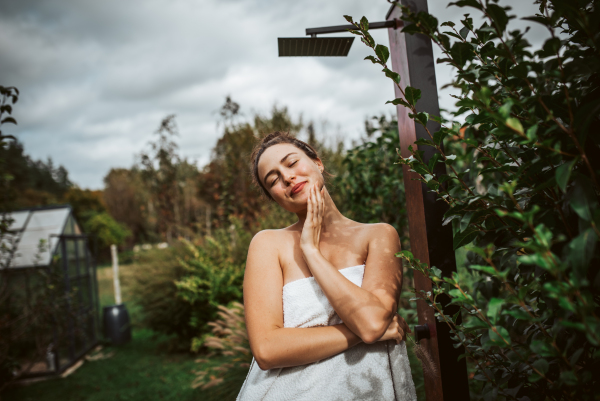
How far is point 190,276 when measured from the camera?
20.4 ft

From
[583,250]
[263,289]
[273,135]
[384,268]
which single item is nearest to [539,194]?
[583,250]

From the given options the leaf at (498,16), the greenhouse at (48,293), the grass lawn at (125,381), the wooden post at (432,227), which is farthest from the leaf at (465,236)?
the greenhouse at (48,293)

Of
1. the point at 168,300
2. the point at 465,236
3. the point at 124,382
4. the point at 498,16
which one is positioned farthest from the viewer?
the point at 168,300

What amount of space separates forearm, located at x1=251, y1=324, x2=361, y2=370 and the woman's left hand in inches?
13.0

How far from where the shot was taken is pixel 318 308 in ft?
4.71

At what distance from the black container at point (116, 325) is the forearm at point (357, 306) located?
8.05 m

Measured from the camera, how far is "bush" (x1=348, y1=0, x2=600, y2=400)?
24.1 inches

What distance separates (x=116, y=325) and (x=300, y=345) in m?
8.14

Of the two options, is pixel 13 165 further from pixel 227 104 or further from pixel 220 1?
pixel 220 1

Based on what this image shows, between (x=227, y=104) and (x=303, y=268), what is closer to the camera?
(x=303, y=268)

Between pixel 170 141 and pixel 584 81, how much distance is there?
33.6 feet

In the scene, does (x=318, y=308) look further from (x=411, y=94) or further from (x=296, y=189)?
(x=411, y=94)

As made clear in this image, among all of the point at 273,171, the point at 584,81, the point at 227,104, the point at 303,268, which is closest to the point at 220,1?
the point at 227,104

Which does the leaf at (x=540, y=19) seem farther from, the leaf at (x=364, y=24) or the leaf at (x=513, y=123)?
the leaf at (x=364, y=24)
